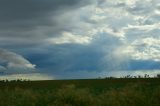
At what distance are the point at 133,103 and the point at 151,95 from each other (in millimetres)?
2404

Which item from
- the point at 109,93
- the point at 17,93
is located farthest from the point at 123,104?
the point at 17,93

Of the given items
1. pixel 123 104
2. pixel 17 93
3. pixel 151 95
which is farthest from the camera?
pixel 17 93

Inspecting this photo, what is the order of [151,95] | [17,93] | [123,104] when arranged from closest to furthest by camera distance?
[123,104], [151,95], [17,93]

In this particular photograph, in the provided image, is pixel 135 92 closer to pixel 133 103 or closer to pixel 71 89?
pixel 133 103

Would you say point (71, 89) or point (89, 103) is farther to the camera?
point (71, 89)

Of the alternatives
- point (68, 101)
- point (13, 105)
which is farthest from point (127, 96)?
point (13, 105)

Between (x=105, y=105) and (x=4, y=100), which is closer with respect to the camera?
(x=105, y=105)

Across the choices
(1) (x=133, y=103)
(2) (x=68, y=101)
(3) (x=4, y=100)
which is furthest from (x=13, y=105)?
(1) (x=133, y=103)

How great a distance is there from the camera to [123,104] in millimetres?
29766

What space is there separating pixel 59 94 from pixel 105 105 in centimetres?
429

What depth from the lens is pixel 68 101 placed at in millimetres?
31141

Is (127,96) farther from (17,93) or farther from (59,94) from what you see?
(17,93)

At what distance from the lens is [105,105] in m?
29.8

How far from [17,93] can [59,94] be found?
4.88m
